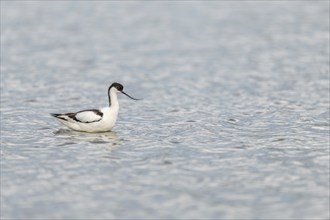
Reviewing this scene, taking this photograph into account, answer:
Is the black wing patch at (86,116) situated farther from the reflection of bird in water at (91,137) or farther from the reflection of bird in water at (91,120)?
the reflection of bird in water at (91,137)

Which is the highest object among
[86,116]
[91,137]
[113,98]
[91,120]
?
[113,98]

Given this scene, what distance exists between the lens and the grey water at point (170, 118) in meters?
14.2

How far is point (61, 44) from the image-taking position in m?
36.5

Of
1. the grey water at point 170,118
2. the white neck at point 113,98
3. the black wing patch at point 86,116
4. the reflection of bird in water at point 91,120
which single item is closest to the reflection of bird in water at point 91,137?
the grey water at point 170,118

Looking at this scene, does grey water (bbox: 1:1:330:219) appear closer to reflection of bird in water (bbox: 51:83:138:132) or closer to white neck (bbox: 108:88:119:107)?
reflection of bird in water (bbox: 51:83:138:132)

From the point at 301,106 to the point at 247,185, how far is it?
846 cm

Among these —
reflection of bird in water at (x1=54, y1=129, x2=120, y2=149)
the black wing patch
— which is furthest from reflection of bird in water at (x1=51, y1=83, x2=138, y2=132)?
reflection of bird in water at (x1=54, y1=129, x2=120, y2=149)

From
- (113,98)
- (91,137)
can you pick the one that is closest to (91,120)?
(91,137)

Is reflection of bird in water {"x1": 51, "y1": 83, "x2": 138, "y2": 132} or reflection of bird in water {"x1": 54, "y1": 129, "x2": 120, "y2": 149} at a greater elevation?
reflection of bird in water {"x1": 51, "y1": 83, "x2": 138, "y2": 132}

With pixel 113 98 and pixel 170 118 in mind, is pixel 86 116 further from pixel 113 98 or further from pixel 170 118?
pixel 170 118

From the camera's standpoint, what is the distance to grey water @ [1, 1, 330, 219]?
1420 centimetres

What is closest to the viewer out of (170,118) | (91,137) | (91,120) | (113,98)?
(91,137)

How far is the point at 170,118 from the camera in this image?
71.3 feet

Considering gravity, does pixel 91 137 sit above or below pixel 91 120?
below
